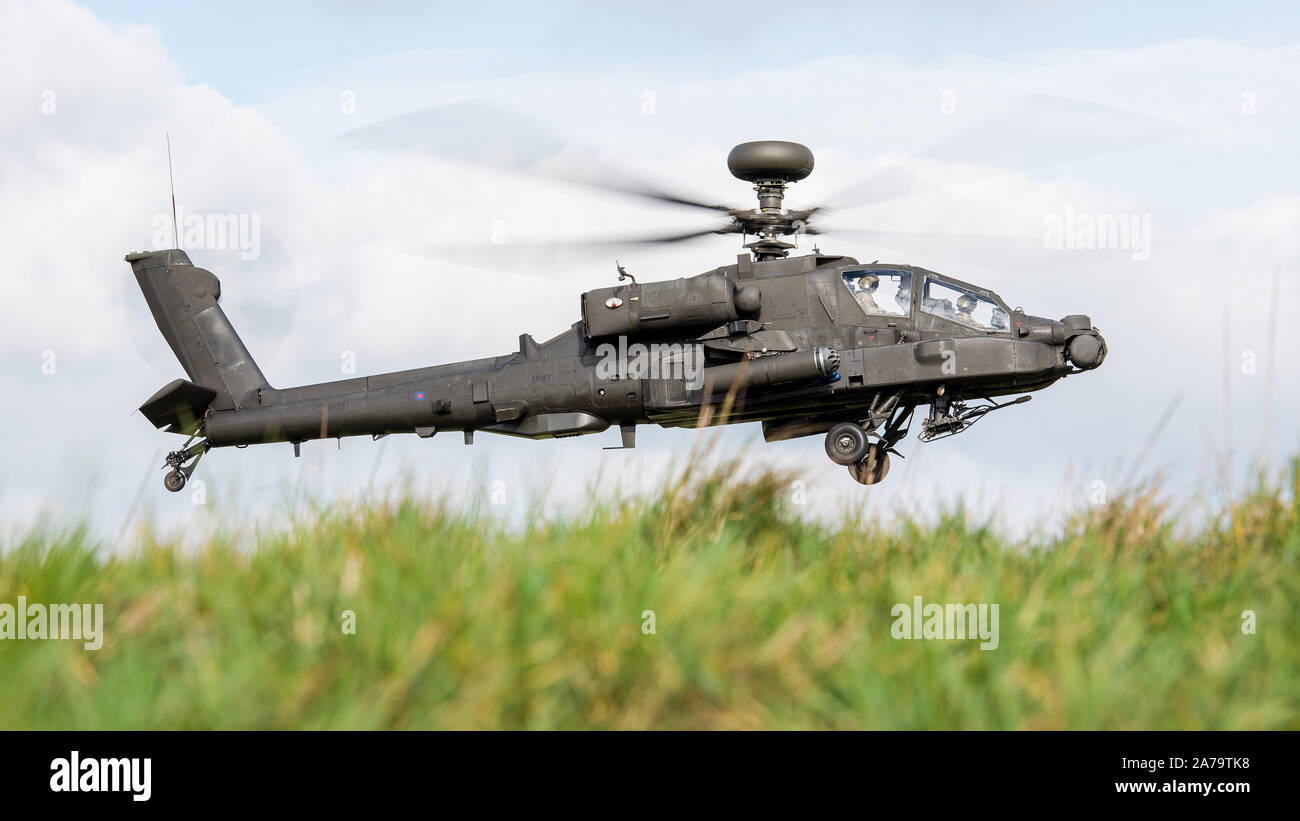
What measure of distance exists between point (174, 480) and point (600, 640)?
582 inches

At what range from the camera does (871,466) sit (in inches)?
555

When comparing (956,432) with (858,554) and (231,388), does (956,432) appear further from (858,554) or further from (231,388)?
(231,388)

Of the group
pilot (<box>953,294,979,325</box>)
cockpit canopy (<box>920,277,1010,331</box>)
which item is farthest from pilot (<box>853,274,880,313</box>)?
pilot (<box>953,294,979,325</box>)

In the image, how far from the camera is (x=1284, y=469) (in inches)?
302

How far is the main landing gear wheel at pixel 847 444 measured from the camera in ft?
45.5

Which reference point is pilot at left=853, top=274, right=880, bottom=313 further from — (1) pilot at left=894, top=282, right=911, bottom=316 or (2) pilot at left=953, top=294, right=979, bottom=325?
(2) pilot at left=953, top=294, right=979, bottom=325

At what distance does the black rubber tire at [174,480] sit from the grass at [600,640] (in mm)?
12027

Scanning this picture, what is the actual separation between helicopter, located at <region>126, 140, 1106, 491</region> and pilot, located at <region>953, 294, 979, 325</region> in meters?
0.01

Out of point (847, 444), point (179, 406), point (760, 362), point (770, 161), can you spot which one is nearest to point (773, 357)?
point (760, 362)

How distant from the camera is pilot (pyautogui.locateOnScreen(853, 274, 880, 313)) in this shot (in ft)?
46.4

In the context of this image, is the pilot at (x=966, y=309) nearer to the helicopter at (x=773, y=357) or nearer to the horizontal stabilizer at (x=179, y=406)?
the helicopter at (x=773, y=357)

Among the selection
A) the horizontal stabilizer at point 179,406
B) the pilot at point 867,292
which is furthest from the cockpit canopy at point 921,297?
the horizontal stabilizer at point 179,406
